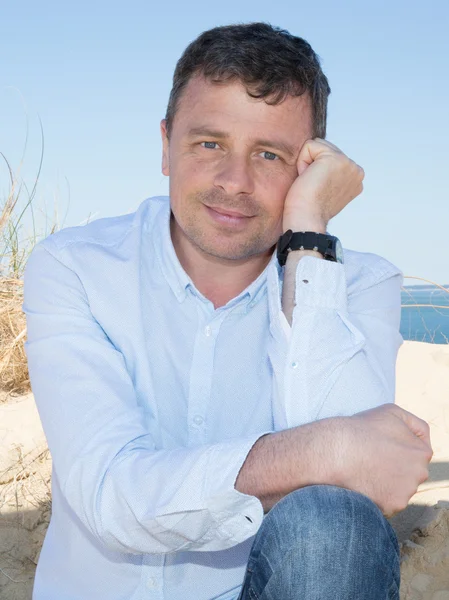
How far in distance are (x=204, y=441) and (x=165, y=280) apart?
543mm

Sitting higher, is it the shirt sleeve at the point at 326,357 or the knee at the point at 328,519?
Answer: the shirt sleeve at the point at 326,357

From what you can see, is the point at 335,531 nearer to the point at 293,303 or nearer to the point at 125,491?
the point at 125,491

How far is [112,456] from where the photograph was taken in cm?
186

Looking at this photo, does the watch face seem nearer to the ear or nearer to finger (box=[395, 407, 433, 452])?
finger (box=[395, 407, 433, 452])

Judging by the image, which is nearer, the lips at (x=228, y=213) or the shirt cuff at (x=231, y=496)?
the shirt cuff at (x=231, y=496)

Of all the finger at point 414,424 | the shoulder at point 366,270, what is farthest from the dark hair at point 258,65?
the finger at point 414,424

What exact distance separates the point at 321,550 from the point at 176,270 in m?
1.12

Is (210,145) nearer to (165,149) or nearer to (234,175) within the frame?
(234,175)

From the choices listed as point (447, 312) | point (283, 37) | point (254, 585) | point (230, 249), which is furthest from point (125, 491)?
point (447, 312)

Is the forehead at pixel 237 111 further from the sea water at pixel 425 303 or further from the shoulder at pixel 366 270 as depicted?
the sea water at pixel 425 303

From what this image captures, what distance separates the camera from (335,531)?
156 centimetres

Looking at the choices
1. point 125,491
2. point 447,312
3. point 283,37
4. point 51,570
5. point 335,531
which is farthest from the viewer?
point 447,312

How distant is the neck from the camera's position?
8.38 feet

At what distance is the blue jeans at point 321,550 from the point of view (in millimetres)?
1553
